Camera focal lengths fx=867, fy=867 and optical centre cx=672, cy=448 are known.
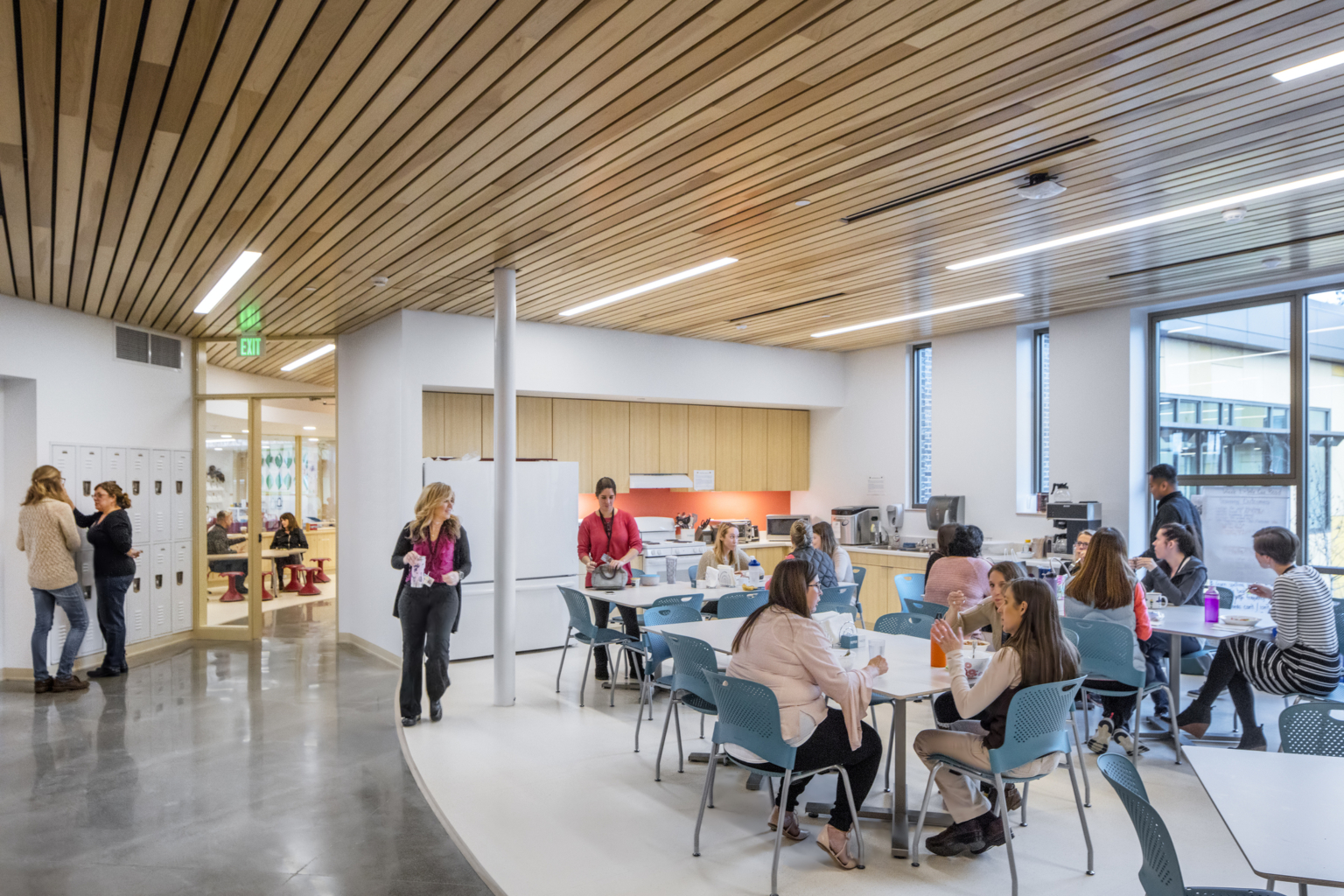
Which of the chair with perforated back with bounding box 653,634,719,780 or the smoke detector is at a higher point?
the smoke detector

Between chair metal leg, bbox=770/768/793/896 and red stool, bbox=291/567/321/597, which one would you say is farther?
red stool, bbox=291/567/321/597

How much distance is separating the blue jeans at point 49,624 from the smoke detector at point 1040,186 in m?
7.38

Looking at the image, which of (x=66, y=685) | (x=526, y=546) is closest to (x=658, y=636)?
(x=526, y=546)

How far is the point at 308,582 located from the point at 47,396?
18.3 ft

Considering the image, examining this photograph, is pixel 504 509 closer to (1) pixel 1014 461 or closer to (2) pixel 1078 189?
(2) pixel 1078 189

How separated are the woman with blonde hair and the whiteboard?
20.1 feet

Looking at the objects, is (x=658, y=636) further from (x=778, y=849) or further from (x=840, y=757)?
(x=778, y=849)

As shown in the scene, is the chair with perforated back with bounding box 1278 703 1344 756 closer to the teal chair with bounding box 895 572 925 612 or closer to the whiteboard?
the teal chair with bounding box 895 572 925 612

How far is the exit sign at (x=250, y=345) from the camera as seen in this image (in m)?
8.59

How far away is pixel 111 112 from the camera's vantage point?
340 centimetres

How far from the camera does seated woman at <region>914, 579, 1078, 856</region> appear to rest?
3322mm

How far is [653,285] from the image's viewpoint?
22.2 feet

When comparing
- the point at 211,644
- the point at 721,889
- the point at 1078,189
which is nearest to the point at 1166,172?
the point at 1078,189

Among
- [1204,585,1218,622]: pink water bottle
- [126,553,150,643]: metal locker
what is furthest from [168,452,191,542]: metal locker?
[1204,585,1218,622]: pink water bottle
